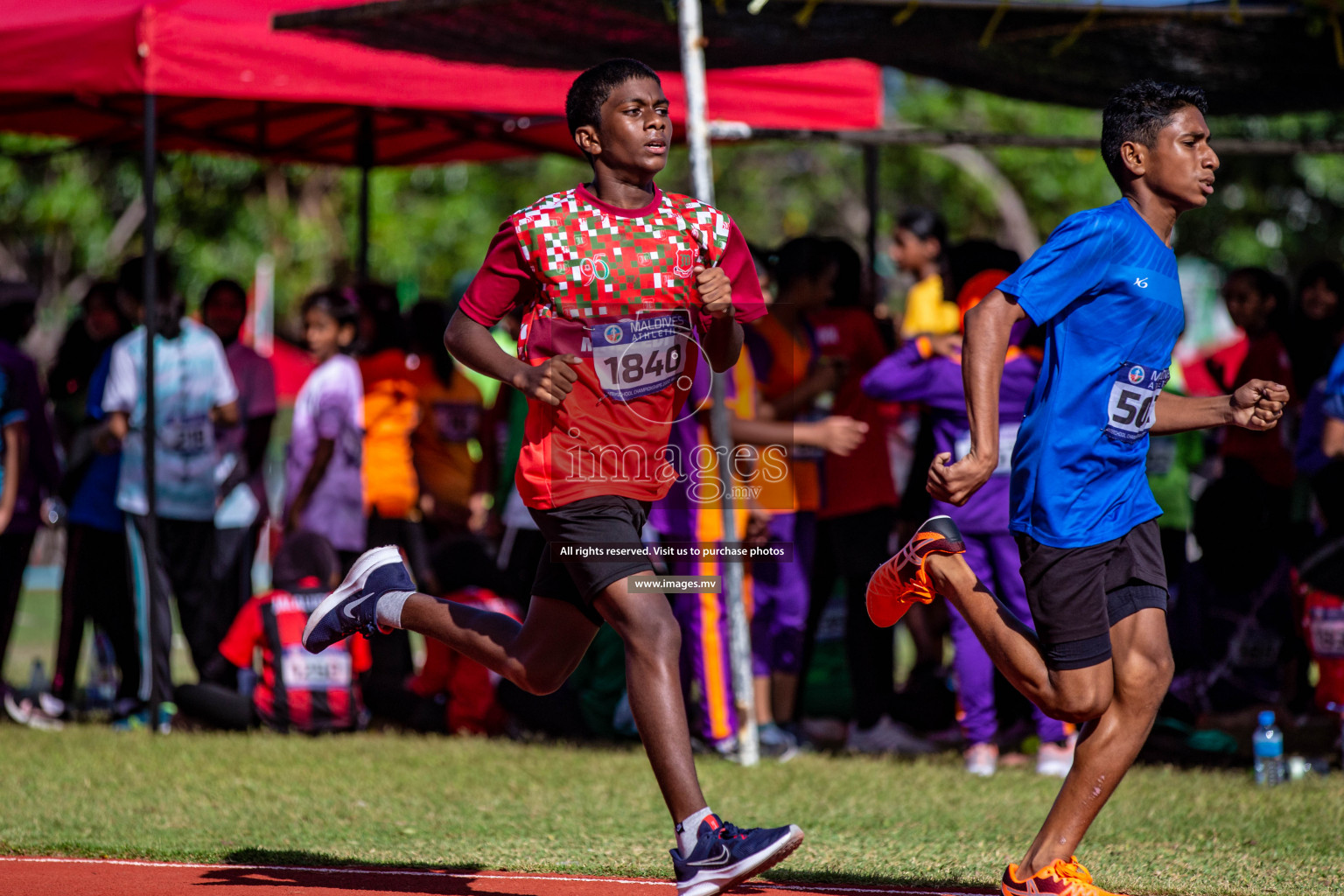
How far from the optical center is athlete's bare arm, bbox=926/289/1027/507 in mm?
4020

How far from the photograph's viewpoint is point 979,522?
716 cm

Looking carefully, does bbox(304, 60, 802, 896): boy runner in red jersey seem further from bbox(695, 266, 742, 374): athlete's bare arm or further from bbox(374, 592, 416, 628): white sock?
bbox(374, 592, 416, 628): white sock

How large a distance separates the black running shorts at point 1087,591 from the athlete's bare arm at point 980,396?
0.35 m

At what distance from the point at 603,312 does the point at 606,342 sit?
0.09m

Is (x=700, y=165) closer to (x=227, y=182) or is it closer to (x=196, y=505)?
(x=196, y=505)

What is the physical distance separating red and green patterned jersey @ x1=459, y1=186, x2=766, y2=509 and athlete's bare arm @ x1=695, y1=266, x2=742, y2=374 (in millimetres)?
102

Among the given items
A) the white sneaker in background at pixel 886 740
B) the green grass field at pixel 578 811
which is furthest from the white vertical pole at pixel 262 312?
the white sneaker in background at pixel 886 740

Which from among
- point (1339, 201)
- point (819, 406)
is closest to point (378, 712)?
point (819, 406)

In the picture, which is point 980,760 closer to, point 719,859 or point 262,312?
point 719,859

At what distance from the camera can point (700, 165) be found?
7.25 meters

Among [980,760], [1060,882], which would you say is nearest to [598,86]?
[1060,882]

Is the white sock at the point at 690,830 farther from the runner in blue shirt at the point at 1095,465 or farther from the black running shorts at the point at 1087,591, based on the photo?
the black running shorts at the point at 1087,591

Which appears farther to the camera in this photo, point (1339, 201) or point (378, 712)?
point (1339, 201)

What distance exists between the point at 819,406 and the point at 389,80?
2884 mm
